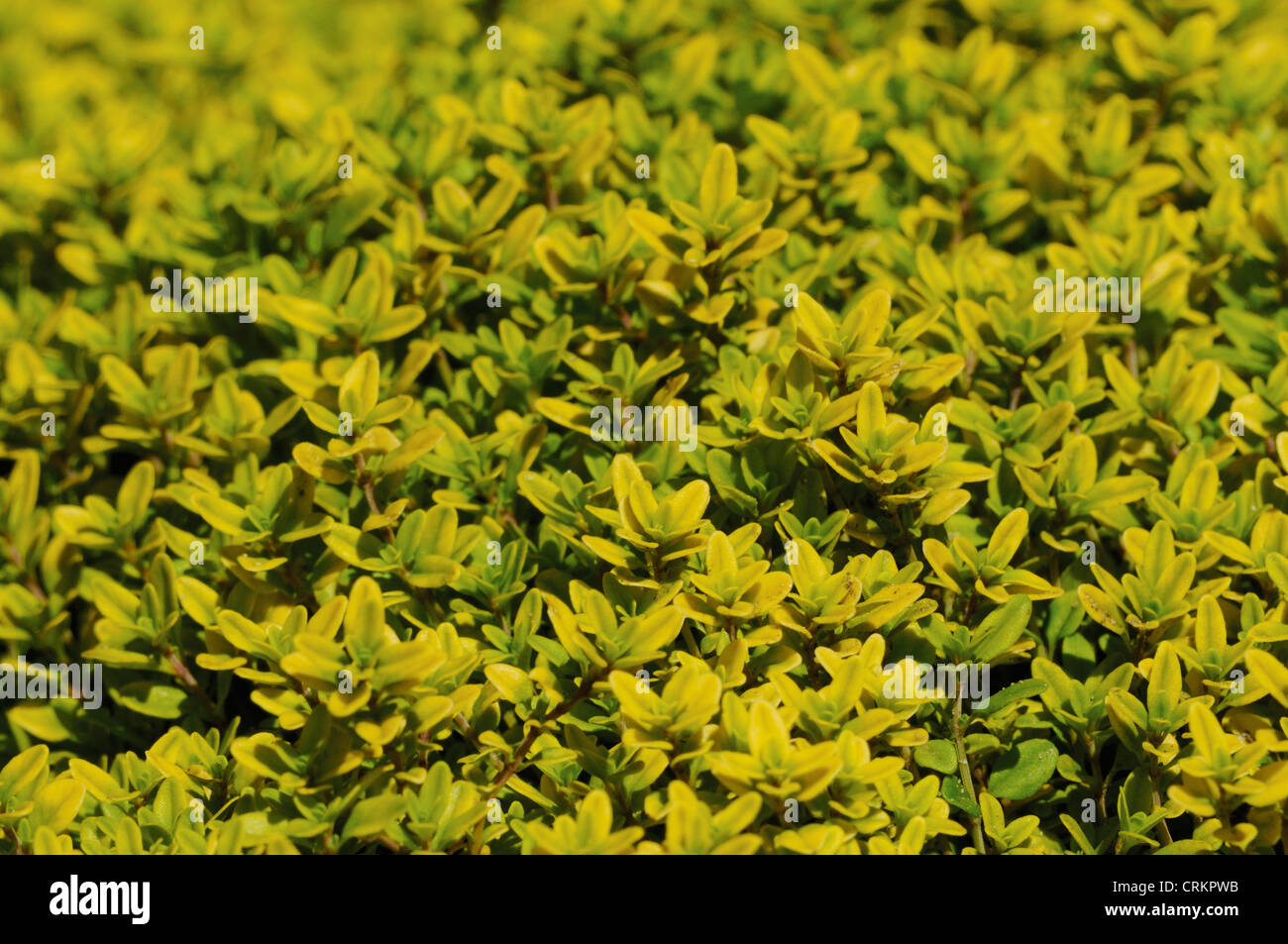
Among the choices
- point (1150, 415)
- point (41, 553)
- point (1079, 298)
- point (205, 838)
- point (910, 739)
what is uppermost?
point (1079, 298)

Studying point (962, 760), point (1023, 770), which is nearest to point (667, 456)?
point (962, 760)

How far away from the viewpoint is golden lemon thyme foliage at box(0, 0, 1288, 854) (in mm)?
2518

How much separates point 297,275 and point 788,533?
163 centimetres

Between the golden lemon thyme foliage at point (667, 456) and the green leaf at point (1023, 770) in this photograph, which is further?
the green leaf at point (1023, 770)

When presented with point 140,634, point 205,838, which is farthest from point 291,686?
point 140,634

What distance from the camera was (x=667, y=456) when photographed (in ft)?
9.53

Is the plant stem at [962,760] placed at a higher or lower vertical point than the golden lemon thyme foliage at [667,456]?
lower

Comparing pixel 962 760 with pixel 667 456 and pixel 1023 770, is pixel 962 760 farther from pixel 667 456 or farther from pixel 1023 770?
pixel 667 456

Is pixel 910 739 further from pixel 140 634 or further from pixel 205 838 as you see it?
pixel 140 634

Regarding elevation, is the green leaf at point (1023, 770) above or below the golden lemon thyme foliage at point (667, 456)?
below

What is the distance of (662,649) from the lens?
273 cm

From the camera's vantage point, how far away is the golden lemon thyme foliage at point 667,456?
252 cm

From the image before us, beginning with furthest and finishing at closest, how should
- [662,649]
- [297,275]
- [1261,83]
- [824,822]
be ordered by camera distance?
1. [1261,83]
2. [297,275]
3. [662,649]
4. [824,822]

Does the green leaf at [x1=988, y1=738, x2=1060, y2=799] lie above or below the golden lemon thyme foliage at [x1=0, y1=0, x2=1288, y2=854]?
below
